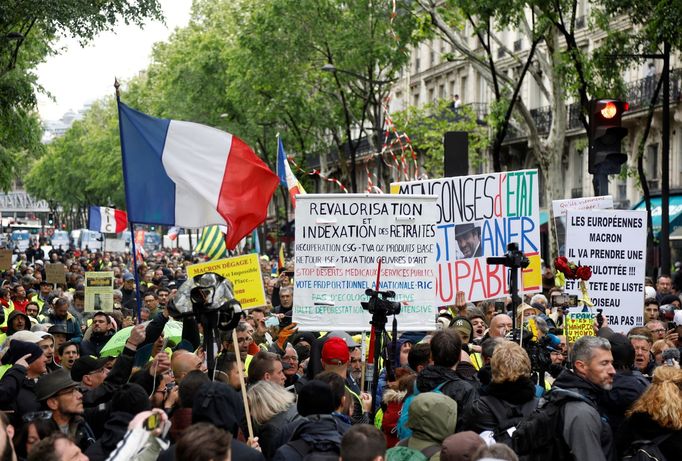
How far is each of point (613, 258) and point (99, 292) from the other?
8.02 m

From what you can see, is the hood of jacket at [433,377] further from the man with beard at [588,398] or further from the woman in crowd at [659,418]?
the woman in crowd at [659,418]

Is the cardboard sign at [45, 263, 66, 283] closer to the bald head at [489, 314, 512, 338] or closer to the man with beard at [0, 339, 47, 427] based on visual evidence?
the bald head at [489, 314, 512, 338]

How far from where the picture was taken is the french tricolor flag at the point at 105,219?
3984cm

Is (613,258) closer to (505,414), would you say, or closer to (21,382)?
(505,414)

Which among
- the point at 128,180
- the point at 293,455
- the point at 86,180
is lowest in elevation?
the point at 293,455

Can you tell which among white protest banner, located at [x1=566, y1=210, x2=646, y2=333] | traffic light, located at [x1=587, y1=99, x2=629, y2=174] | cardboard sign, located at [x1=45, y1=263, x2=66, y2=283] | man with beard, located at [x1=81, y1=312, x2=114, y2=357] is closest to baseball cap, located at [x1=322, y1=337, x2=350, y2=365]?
traffic light, located at [x1=587, y1=99, x2=629, y2=174]

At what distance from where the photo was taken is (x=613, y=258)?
11.7 m

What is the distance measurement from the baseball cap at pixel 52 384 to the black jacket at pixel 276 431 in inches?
43.6

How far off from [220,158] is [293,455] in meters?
4.49

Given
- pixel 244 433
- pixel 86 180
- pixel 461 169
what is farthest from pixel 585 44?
pixel 86 180

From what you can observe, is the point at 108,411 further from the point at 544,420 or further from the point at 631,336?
the point at 631,336

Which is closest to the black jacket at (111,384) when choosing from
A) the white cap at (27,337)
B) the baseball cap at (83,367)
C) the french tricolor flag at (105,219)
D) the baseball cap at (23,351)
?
the baseball cap at (83,367)

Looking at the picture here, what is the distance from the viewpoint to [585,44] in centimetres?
4303

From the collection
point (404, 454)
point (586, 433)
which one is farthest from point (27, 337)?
point (586, 433)
